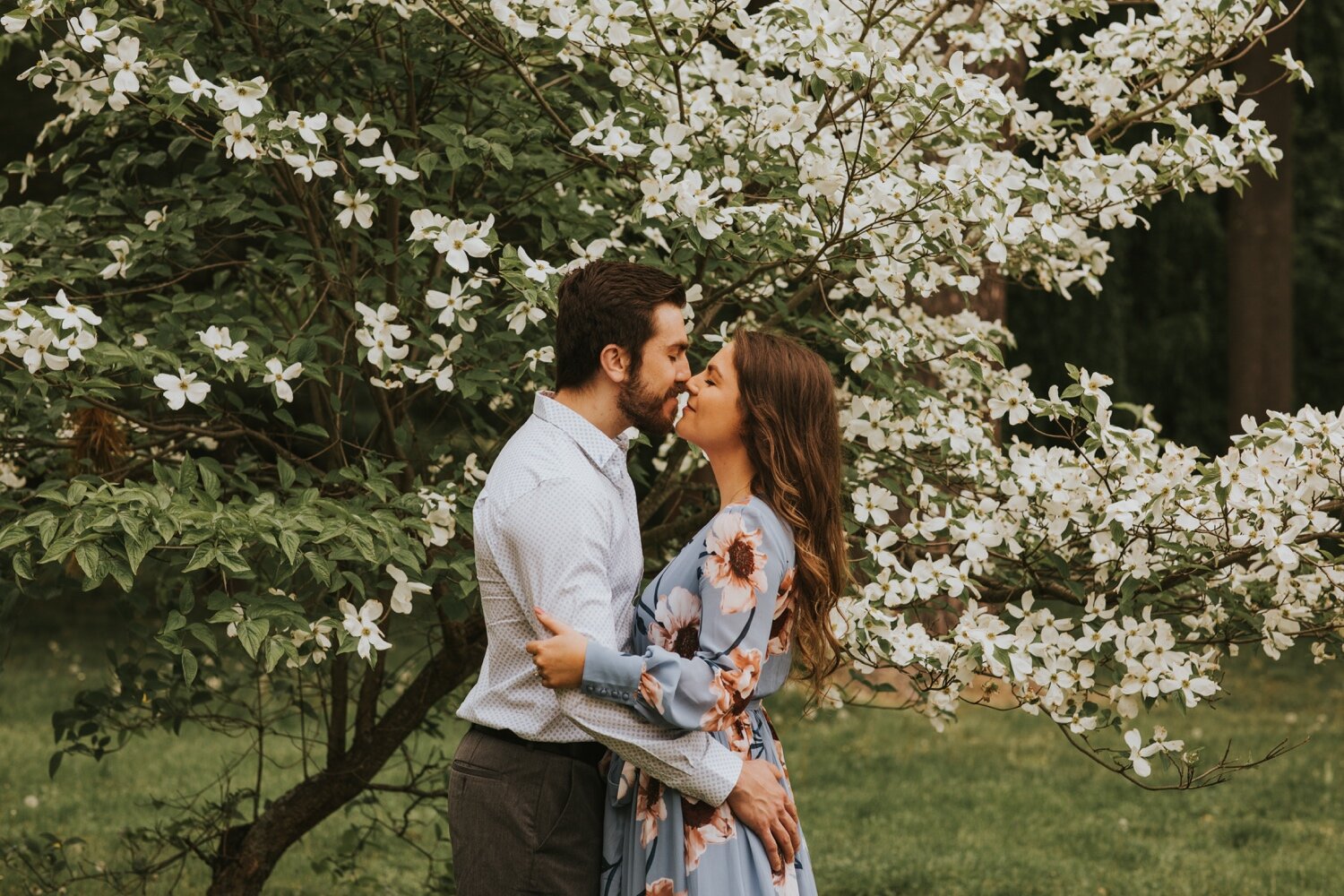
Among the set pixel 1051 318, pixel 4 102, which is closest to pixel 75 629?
pixel 4 102

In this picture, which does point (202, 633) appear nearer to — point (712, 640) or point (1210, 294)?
point (712, 640)

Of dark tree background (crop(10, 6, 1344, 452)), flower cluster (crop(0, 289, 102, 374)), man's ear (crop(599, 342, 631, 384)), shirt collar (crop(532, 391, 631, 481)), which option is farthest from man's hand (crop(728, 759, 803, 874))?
dark tree background (crop(10, 6, 1344, 452))

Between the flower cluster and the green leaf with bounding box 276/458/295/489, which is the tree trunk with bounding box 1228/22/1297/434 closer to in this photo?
the green leaf with bounding box 276/458/295/489

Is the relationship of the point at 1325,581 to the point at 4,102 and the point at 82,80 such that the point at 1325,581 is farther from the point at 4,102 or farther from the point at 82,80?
the point at 4,102

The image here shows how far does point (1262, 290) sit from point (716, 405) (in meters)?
11.4

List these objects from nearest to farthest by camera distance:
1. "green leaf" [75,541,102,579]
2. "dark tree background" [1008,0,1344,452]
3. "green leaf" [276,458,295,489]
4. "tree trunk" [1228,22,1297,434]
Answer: "green leaf" [75,541,102,579]
"green leaf" [276,458,295,489]
"tree trunk" [1228,22,1297,434]
"dark tree background" [1008,0,1344,452]

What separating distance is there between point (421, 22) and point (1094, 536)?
1951mm

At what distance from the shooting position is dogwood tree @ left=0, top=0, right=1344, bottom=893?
2824 mm

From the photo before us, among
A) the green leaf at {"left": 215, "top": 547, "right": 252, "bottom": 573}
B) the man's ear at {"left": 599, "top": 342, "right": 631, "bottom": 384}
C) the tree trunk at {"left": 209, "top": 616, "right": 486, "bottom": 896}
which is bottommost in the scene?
the tree trunk at {"left": 209, "top": 616, "right": 486, "bottom": 896}

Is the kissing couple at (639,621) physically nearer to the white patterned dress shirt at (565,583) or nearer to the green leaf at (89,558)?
the white patterned dress shirt at (565,583)

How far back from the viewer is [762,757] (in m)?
2.42

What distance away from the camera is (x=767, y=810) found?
225cm

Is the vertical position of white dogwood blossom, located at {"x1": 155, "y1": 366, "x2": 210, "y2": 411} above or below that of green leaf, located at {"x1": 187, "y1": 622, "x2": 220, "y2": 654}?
above

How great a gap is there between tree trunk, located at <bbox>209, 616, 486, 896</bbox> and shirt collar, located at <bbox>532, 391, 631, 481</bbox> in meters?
1.60
